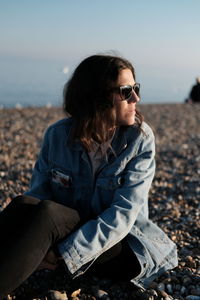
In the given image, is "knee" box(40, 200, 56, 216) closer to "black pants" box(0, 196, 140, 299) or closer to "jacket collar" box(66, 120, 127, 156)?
"black pants" box(0, 196, 140, 299)

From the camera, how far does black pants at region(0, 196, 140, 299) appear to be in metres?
2.62

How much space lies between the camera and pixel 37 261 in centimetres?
271

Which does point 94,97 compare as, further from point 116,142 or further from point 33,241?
point 33,241

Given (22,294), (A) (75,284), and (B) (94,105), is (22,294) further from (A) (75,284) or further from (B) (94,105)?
(B) (94,105)

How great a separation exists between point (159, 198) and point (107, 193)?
305 cm

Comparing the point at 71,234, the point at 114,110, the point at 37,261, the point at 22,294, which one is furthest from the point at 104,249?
the point at 114,110

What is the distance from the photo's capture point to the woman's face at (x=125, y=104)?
3176 mm

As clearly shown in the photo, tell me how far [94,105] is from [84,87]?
0.15 m

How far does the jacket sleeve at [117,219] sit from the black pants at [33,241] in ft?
0.38

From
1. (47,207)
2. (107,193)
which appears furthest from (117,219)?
(47,207)

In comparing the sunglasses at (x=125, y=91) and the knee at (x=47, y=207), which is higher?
the sunglasses at (x=125, y=91)

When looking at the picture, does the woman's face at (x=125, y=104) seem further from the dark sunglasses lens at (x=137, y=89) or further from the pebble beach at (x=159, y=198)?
the pebble beach at (x=159, y=198)

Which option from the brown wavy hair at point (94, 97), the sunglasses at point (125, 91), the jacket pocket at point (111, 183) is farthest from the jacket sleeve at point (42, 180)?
the sunglasses at point (125, 91)

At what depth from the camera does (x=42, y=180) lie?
3.47 meters
